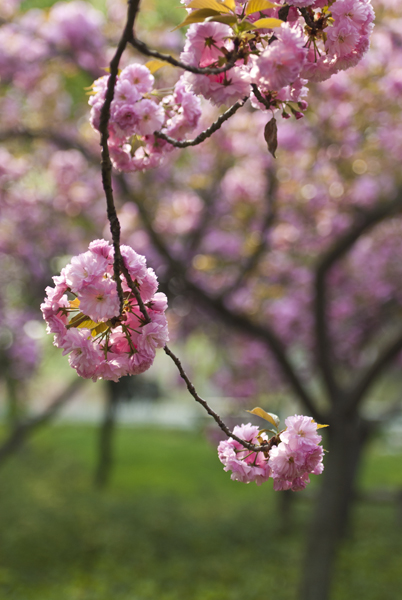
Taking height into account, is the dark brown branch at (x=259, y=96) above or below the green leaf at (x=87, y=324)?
above

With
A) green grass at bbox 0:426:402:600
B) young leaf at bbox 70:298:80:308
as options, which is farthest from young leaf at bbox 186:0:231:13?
green grass at bbox 0:426:402:600

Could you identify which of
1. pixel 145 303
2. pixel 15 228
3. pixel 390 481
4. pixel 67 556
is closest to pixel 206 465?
pixel 390 481

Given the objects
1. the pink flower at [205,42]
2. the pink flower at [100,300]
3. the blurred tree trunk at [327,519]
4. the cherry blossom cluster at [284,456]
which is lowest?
the cherry blossom cluster at [284,456]

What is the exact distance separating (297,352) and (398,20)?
5.14 meters

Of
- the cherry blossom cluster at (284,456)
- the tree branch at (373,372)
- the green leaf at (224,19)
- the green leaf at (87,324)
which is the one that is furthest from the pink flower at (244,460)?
the tree branch at (373,372)

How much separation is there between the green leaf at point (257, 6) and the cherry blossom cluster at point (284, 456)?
2.70 ft

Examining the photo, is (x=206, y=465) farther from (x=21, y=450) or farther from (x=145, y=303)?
(x=145, y=303)

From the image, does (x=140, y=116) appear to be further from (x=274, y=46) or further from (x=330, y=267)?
(x=330, y=267)

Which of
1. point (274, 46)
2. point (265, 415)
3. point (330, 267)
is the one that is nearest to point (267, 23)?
point (274, 46)

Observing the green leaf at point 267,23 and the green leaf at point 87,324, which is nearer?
the green leaf at point 267,23

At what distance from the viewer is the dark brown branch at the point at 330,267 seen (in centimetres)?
431

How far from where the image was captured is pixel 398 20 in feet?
16.2

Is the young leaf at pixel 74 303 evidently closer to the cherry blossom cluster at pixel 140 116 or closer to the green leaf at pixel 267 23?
the cherry blossom cluster at pixel 140 116

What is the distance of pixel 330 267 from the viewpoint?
472 cm
